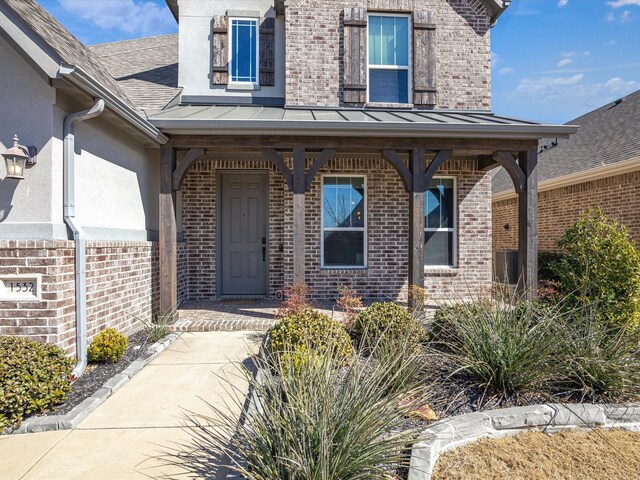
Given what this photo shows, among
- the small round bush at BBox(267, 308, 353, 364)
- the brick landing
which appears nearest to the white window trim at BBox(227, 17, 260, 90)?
the brick landing

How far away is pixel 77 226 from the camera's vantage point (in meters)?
3.82

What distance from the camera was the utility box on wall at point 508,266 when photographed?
840 centimetres

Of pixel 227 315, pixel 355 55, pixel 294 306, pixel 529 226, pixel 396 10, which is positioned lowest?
pixel 227 315

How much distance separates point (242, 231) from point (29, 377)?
4.84 metres

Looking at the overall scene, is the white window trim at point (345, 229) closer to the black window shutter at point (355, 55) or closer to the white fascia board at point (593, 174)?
the black window shutter at point (355, 55)

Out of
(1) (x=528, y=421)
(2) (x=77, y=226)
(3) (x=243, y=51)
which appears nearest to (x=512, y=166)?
(1) (x=528, y=421)

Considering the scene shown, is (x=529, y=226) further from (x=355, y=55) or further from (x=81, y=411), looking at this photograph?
(x=81, y=411)

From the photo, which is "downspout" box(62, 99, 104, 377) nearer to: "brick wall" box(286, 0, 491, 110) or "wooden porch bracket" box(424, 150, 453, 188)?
"brick wall" box(286, 0, 491, 110)

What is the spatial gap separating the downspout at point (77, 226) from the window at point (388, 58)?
5087 millimetres

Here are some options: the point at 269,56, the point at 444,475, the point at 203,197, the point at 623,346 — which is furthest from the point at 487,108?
the point at 444,475

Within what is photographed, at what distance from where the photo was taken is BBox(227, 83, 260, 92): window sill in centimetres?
739

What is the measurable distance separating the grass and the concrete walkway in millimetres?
1598

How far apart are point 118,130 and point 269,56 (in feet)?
12.1

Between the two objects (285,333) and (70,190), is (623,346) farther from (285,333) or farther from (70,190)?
(70,190)
